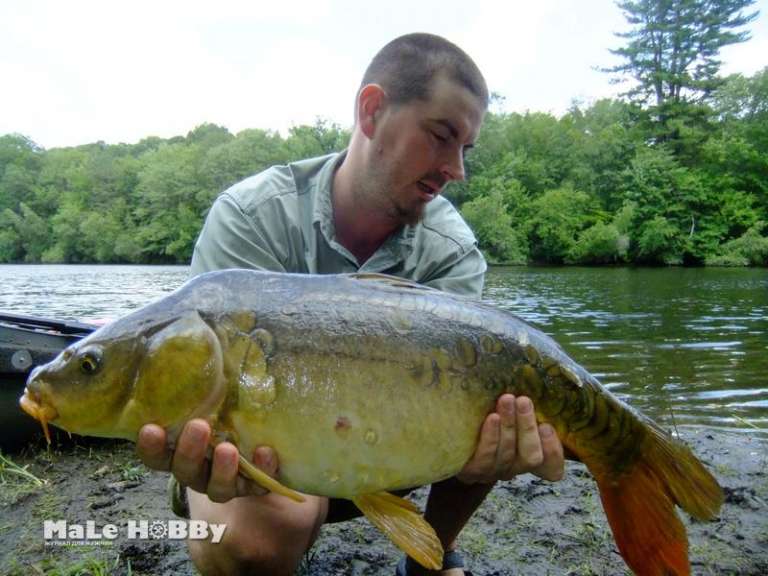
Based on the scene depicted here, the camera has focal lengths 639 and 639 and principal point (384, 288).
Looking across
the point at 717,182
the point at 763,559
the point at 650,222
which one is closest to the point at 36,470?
the point at 763,559

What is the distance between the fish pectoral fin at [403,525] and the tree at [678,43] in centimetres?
4462

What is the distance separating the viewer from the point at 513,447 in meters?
1.70

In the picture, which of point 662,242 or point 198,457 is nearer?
point 198,457

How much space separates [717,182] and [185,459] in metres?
39.0

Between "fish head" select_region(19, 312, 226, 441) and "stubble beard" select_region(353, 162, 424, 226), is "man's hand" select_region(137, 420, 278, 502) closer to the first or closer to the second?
"fish head" select_region(19, 312, 226, 441)

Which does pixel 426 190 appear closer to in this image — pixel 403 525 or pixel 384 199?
pixel 384 199

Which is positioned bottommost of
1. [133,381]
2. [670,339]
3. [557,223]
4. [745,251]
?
[670,339]

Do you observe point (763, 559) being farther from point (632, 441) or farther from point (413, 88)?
point (413, 88)

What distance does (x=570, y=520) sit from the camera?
9.11 ft

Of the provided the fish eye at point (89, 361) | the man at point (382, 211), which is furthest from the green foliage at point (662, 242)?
the fish eye at point (89, 361)

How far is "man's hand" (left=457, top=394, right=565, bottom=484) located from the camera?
5.43ft

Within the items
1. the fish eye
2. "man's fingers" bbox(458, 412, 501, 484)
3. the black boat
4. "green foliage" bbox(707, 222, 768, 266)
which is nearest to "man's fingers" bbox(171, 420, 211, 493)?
the fish eye

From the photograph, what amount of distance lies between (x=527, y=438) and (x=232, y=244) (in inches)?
47.7

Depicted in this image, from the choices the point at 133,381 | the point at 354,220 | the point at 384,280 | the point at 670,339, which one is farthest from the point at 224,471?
the point at 670,339
